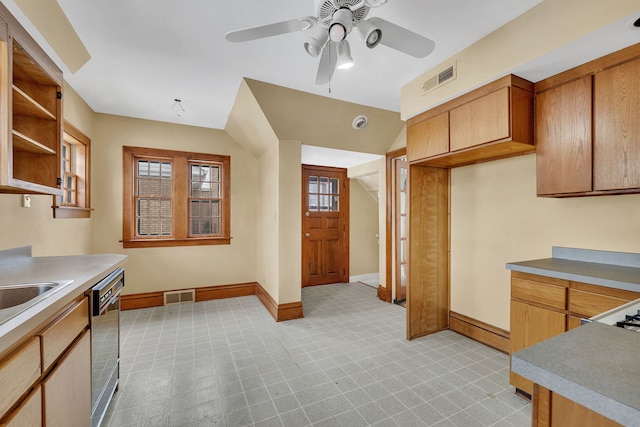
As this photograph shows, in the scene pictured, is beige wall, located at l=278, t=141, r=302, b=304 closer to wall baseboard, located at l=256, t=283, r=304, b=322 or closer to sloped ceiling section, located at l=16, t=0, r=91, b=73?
wall baseboard, located at l=256, t=283, r=304, b=322

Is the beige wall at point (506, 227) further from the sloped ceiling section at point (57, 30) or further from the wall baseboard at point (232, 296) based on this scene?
the sloped ceiling section at point (57, 30)

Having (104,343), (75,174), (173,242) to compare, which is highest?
(75,174)

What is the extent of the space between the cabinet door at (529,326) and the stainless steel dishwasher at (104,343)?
105 inches

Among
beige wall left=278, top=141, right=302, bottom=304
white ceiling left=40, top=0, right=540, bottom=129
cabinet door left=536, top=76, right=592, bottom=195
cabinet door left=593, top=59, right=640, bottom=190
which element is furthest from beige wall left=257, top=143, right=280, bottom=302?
cabinet door left=593, top=59, right=640, bottom=190

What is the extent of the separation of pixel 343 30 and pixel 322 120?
6.34 feet

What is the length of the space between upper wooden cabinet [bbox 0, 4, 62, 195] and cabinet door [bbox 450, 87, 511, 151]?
3013 millimetres

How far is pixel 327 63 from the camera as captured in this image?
1.78 metres

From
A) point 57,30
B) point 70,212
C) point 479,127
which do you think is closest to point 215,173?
point 70,212

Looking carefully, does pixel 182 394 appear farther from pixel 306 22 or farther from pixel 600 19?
pixel 600 19

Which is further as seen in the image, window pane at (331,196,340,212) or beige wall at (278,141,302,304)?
window pane at (331,196,340,212)

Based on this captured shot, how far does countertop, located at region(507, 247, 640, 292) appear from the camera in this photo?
1.55 m

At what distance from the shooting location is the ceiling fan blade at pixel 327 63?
1.81 metres

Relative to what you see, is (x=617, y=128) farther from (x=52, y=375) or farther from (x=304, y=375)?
(x=52, y=375)

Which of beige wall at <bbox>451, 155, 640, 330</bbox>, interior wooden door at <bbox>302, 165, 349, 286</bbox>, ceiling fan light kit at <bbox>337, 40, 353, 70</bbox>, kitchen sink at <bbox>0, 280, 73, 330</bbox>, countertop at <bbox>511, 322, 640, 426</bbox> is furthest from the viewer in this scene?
interior wooden door at <bbox>302, 165, 349, 286</bbox>
